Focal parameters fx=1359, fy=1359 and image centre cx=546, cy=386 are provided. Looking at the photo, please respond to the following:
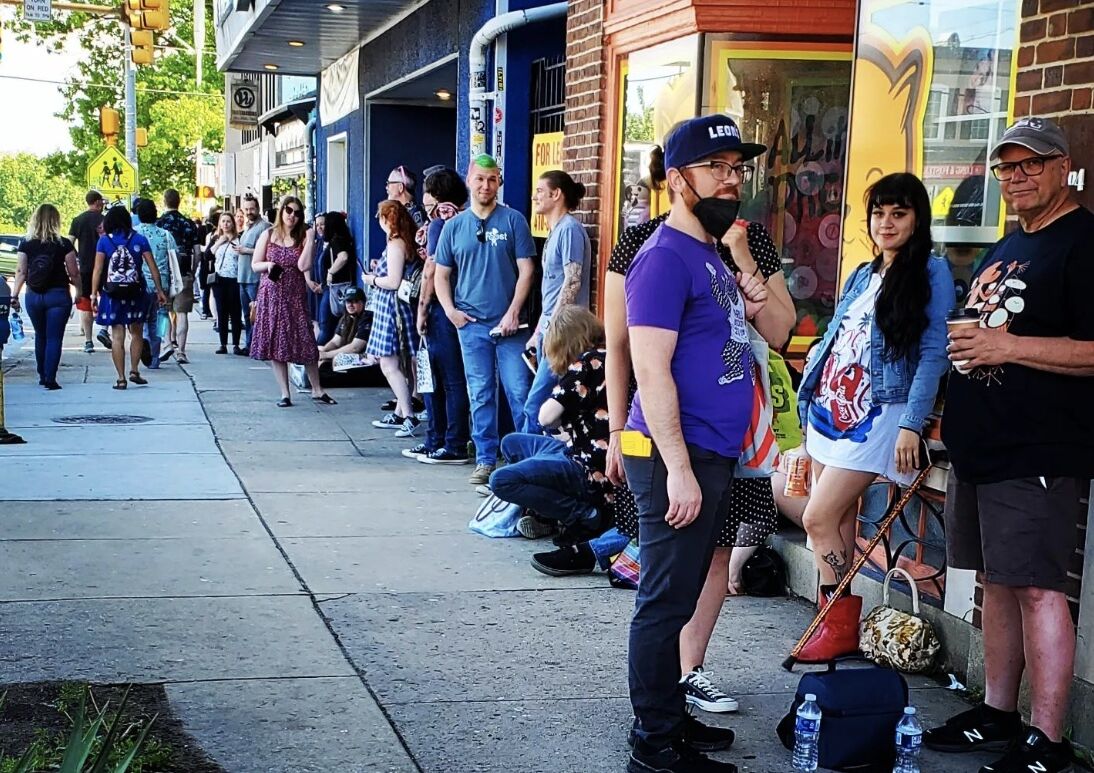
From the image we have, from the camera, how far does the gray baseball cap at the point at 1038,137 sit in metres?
4.07

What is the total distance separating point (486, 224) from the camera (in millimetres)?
8766

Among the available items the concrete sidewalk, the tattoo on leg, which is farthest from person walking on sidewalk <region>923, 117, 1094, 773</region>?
the tattoo on leg

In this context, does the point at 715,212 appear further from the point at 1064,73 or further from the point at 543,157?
the point at 543,157

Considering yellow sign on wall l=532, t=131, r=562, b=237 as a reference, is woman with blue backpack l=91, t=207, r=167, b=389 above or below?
below

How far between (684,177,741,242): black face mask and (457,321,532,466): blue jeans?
4745 mm

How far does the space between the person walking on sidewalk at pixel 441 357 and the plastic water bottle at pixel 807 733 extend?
539 cm

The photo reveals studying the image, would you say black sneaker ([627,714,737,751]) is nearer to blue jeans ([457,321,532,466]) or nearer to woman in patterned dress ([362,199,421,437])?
blue jeans ([457,321,532,466])

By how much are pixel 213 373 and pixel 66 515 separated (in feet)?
23.6

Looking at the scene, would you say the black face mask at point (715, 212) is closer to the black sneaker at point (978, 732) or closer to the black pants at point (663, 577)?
the black pants at point (663, 577)

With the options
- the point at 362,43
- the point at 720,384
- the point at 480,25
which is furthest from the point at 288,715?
the point at 362,43

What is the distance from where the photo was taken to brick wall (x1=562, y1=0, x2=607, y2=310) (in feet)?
27.9

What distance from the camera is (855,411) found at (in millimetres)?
5055

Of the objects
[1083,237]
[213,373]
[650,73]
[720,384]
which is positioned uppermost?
[650,73]

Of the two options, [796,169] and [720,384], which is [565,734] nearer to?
[720,384]
